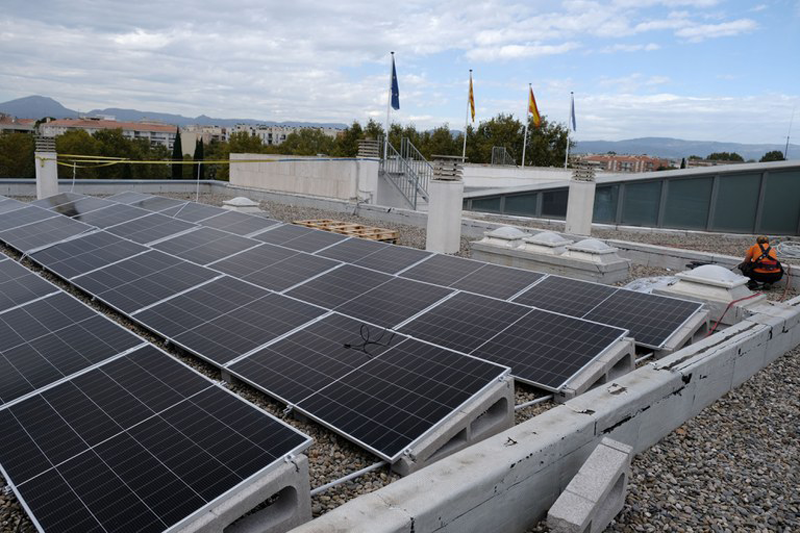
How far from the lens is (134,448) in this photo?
15.9 feet

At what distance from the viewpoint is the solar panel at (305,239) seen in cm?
1256

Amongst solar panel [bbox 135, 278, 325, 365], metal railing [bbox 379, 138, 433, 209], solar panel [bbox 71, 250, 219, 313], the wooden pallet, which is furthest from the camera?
metal railing [bbox 379, 138, 433, 209]

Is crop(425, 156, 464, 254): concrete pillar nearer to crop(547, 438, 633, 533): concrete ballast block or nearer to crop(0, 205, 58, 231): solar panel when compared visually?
crop(547, 438, 633, 533): concrete ballast block

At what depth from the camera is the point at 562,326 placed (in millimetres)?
8273

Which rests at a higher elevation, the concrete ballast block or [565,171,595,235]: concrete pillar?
[565,171,595,235]: concrete pillar

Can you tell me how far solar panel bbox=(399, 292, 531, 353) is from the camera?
7973 mm

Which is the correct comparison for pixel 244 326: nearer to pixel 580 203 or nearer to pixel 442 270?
pixel 442 270

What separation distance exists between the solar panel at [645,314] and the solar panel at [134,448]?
240 inches

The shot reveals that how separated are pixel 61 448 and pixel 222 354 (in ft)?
8.55

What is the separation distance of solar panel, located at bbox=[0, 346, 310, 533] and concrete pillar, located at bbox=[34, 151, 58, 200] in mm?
22577

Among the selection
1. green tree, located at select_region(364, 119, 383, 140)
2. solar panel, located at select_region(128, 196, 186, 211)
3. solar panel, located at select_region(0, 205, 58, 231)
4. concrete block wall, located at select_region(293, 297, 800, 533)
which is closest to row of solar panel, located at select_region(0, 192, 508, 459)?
concrete block wall, located at select_region(293, 297, 800, 533)

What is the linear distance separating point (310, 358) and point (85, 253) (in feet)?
27.9

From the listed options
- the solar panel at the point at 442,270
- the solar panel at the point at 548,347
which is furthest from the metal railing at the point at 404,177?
the solar panel at the point at 548,347

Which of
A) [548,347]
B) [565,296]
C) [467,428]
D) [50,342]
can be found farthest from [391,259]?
[50,342]
